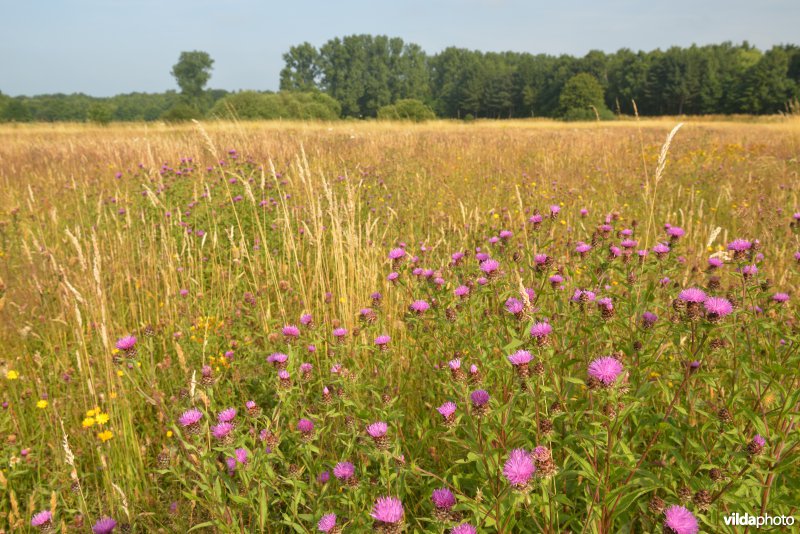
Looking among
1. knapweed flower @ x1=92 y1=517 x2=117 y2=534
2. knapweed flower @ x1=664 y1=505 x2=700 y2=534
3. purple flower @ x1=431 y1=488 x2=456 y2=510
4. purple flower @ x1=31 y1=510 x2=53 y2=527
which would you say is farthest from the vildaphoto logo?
purple flower @ x1=31 y1=510 x2=53 y2=527

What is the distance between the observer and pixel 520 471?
1078 mm

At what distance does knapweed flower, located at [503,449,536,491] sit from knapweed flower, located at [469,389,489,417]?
20 cm

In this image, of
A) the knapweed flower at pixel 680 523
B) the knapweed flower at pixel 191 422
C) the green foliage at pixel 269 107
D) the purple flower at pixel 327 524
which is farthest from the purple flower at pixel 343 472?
the green foliage at pixel 269 107

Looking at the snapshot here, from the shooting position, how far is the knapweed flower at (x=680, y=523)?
1.08 m

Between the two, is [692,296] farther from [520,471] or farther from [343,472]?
[343,472]

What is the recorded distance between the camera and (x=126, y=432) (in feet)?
7.05

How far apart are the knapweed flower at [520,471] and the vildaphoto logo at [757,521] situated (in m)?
0.65

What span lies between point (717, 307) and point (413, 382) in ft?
4.91

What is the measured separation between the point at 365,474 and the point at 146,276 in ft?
9.32

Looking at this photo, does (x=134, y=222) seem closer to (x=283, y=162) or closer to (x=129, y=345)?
(x=283, y=162)

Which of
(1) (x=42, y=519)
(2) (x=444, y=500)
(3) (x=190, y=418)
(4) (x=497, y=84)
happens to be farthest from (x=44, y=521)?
(4) (x=497, y=84)

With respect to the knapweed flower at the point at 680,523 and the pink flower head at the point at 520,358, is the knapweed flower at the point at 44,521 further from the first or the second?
the knapweed flower at the point at 680,523

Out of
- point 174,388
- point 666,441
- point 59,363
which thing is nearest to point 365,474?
point 666,441

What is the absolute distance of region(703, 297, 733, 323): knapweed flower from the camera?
127 cm
